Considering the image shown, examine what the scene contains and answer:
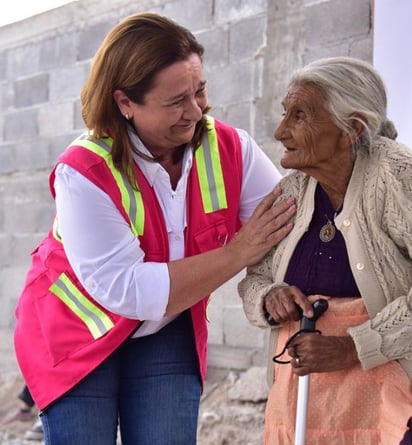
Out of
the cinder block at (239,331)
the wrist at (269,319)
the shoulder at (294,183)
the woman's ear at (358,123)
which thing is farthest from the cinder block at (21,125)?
the woman's ear at (358,123)

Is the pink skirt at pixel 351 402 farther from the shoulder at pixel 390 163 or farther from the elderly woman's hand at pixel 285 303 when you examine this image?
the shoulder at pixel 390 163

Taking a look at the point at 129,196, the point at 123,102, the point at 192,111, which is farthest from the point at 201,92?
the point at 129,196

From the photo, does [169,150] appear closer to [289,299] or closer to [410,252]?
[289,299]

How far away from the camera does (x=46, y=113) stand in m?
5.31

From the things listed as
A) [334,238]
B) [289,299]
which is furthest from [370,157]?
[289,299]

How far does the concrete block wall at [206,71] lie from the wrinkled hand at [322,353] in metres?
2.03

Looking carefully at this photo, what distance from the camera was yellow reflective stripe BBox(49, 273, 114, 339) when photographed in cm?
209

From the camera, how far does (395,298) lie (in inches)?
70.9

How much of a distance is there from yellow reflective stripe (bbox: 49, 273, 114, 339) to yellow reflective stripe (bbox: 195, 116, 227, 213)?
0.39 metres

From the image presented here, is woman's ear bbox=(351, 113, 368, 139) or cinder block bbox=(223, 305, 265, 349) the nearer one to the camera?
woman's ear bbox=(351, 113, 368, 139)

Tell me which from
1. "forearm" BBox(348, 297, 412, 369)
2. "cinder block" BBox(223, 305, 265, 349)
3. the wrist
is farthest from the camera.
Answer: "cinder block" BBox(223, 305, 265, 349)

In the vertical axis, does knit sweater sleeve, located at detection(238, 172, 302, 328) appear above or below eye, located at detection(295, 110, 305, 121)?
below

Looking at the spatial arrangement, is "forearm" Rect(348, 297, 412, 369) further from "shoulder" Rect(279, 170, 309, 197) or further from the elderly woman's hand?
"shoulder" Rect(279, 170, 309, 197)

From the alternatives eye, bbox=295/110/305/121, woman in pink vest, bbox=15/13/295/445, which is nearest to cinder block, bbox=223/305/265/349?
woman in pink vest, bbox=15/13/295/445
